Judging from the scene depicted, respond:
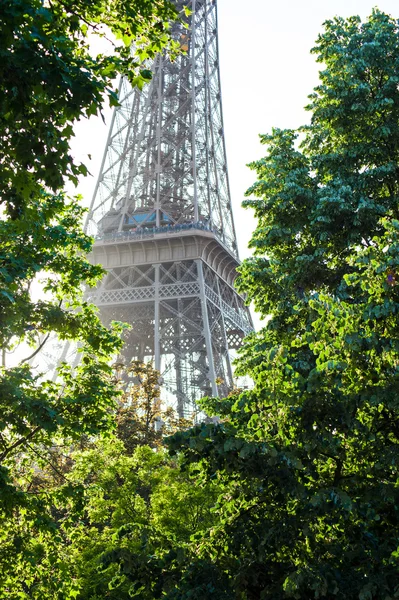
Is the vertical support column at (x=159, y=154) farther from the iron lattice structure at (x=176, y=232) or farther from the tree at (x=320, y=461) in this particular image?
the tree at (x=320, y=461)

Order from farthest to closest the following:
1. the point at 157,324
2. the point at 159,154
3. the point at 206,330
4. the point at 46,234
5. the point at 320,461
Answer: the point at 159,154, the point at 157,324, the point at 206,330, the point at 46,234, the point at 320,461

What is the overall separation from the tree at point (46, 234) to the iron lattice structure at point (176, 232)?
1035 inches

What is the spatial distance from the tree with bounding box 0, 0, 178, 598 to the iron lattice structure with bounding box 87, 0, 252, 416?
86.3 feet

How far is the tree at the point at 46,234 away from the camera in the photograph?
6.16 metres

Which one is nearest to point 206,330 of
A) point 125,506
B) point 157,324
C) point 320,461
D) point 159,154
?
point 157,324

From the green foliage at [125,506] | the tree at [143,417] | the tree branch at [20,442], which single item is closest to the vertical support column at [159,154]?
the tree at [143,417]

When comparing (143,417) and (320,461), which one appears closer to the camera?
(320,461)

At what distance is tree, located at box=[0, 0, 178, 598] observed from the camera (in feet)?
20.2

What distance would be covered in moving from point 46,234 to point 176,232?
3652 cm

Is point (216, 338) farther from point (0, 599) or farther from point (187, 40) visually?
point (0, 599)

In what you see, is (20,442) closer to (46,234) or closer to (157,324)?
(46,234)

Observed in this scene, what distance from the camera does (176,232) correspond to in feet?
159

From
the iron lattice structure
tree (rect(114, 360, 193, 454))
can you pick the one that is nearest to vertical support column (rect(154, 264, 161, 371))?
the iron lattice structure

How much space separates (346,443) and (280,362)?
187cm
